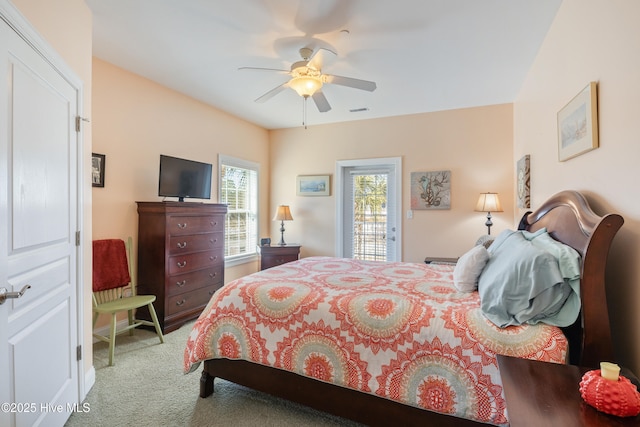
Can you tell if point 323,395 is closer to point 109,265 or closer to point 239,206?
point 109,265

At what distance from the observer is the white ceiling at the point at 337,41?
2137mm

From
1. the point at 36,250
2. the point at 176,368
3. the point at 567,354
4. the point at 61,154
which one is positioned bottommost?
the point at 176,368

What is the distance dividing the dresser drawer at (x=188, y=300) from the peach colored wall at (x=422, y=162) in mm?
1916

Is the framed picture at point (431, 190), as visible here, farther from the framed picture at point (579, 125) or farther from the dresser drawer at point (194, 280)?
the dresser drawer at point (194, 280)

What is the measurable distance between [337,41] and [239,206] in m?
3.02

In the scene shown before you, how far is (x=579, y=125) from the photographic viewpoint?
5.71ft

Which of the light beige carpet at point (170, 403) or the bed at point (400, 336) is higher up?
the bed at point (400, 336)

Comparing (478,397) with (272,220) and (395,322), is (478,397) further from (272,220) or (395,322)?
(272,220)

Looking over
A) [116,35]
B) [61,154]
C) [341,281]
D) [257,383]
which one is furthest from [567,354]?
[116,35]

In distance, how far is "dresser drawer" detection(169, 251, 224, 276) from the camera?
10.6 ft

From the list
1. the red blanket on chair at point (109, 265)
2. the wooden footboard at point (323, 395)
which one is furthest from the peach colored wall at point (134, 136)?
the wooden footboard at point (323, 395)

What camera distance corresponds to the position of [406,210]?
448 centimetres

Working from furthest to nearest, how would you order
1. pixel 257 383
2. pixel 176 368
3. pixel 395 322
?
pixel 176 368 → pixel 257 383 → pixel 395 322

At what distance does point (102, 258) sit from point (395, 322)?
8.86 ft
